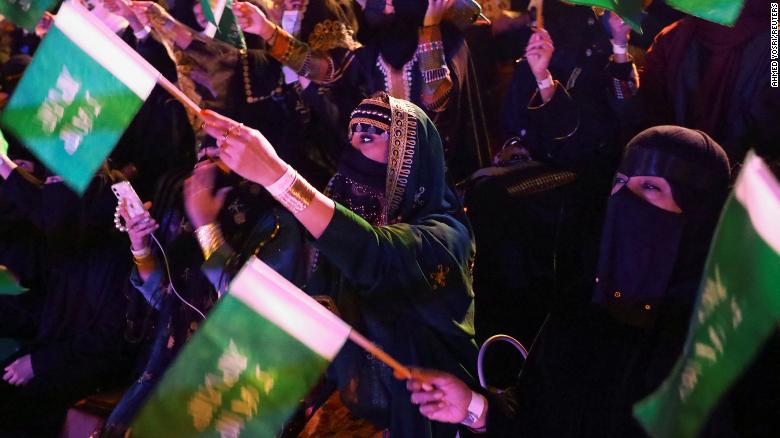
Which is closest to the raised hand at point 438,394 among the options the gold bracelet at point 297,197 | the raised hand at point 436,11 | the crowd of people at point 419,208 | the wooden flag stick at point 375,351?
the crowd of people at point 419,208

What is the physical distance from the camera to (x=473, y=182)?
3.42 meters

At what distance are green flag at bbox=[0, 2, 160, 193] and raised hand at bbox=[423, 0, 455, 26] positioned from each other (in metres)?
1.70

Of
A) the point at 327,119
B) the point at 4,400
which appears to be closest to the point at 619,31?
the point at 327,119

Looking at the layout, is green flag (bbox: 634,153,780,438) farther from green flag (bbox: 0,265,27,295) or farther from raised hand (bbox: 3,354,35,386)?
raised hand (bbox: 3,354,35,386)

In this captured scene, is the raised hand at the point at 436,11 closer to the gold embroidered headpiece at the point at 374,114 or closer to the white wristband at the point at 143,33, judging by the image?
the gold embroidered headpiece at the point at 374,114

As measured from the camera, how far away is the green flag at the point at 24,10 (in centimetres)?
280

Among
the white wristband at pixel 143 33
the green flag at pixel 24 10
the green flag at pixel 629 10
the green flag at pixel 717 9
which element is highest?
the green flag at pixel 717 9

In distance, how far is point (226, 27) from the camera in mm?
3965

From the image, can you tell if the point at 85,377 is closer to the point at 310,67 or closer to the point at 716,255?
A: the point at 310,67

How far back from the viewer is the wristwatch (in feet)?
7.61

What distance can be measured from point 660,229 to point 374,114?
1007 millimetres

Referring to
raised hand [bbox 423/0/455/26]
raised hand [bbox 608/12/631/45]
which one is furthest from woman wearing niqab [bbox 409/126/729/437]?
raised hand [bbox 423/0/455/26]

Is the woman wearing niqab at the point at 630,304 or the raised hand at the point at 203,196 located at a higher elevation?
the woman wearing niqab at the point at 630,304

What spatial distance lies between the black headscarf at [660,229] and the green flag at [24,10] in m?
2.07
